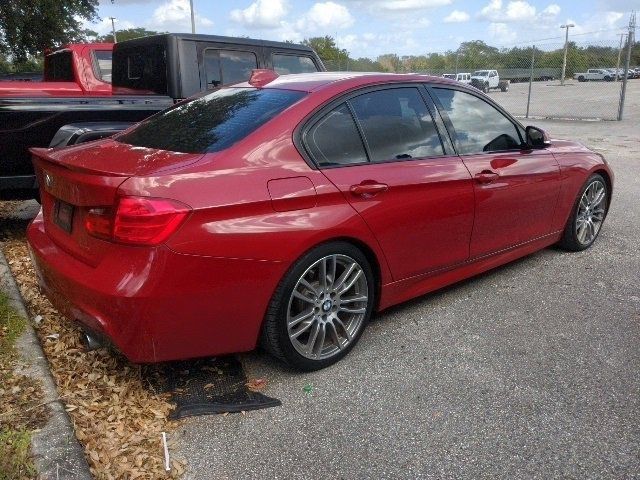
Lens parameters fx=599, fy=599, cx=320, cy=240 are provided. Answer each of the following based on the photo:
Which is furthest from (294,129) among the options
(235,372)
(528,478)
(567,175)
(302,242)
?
(567,175)

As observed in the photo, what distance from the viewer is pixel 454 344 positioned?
3553 millimetres

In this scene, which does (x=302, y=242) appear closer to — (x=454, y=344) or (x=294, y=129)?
(x=294, y=129)

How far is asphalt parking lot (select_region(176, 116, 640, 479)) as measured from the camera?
2.51 metres

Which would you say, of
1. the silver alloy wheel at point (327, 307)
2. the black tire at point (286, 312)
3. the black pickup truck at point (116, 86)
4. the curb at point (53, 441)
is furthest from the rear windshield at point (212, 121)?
the black pickup truck at point (116, 86)

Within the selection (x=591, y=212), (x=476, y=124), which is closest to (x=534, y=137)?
(x=476, y=124)

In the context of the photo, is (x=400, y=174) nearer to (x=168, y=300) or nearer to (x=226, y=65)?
(x=168, y=300)

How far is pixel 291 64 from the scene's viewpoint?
6.62 m

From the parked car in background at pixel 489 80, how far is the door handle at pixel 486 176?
1371 inches

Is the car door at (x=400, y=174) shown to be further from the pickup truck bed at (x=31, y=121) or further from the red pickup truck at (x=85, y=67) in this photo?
the red pickup truck at (x=85, y=67)

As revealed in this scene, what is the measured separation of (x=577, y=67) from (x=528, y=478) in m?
36.6

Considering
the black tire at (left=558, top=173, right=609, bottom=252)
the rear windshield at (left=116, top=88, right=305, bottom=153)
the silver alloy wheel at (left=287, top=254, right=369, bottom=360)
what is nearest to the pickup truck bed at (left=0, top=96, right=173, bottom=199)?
the rear windshield at (left=116, top=88, right=305, bottom=153)

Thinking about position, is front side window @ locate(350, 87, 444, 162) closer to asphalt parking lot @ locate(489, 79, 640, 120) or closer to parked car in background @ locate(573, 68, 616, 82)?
asphalt parking lot @ locate(489, 79, 640, 120)

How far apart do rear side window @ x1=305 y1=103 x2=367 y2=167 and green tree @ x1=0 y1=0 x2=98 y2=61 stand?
23111mm

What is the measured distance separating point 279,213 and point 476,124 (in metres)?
1.91
